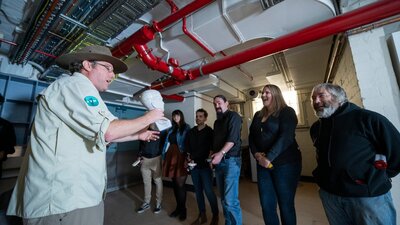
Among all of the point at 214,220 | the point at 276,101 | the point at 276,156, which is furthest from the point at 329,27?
the point at 214,220

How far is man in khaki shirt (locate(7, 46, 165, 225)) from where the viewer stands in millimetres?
627

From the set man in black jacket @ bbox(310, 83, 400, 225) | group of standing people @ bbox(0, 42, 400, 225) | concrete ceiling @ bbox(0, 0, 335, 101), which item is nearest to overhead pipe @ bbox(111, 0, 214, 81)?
concrete ceiling @ bbox(0, 0, 335, 101)

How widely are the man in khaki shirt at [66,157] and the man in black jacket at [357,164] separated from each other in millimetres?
1171

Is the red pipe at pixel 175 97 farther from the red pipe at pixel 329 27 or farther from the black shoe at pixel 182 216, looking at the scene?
the black shoe at pixel 182 216

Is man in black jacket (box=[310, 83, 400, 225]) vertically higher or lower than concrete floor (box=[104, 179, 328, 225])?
higher

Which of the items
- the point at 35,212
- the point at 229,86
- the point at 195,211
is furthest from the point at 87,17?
the point at 229,86

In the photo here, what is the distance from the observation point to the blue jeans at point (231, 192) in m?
1.50

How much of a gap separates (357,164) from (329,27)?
113 cm

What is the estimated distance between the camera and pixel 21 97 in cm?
243

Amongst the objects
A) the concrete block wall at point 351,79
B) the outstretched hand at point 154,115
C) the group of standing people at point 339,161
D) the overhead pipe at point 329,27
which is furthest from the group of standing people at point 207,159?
the concrete block wall at point 351,79

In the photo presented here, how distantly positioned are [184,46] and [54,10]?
1.21m

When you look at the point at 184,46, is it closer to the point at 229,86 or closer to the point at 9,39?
the point at 229,86

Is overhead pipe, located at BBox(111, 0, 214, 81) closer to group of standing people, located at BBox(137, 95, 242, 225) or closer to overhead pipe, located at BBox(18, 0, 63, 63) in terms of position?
overhead pipe, located at BBox(18, 0, 63, 63)

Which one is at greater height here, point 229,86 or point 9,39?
point 9,39
